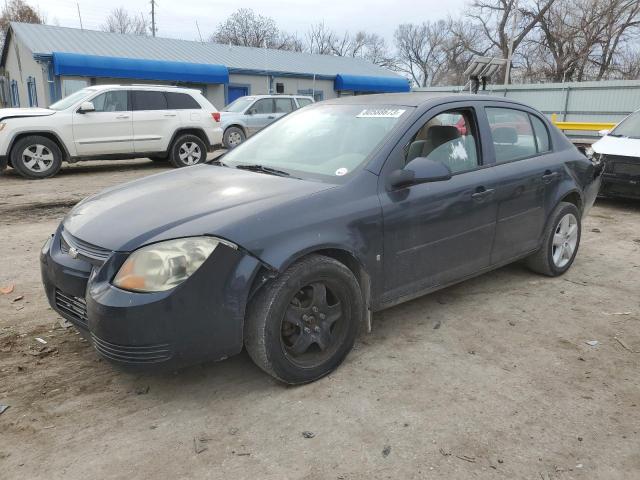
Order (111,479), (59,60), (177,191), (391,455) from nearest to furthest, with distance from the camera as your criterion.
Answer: (111,479), (391,455), (177,191), (59,60)

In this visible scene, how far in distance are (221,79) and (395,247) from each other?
22693 millimetres

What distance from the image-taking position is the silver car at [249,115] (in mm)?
14938

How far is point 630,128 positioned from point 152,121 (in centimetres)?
904

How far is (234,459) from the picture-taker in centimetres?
232

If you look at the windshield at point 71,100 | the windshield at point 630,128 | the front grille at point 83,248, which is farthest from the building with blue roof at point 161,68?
the front grille at point 83,248

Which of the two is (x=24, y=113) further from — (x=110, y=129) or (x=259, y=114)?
(x=259, y=114)

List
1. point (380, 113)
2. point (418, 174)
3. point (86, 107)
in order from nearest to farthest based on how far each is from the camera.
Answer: point (418, 174), point (380, 113), point (86, 107)

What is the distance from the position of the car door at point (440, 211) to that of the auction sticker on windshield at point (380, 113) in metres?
0.18

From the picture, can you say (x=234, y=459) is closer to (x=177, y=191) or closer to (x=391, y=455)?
(x=391, y=455)

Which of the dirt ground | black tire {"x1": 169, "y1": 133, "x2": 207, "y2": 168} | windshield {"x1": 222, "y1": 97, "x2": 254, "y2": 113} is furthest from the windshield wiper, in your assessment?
windshield {"x1": 222, "y1": 97, "x2": 254, "y2": 113}

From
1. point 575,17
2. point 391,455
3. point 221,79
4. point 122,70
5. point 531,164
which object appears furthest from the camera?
point 575,17

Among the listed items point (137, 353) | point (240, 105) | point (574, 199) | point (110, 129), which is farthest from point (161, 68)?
point (137, 353)

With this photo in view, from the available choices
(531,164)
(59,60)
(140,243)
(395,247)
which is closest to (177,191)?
(140,243)

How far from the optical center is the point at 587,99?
17.8 m
